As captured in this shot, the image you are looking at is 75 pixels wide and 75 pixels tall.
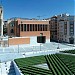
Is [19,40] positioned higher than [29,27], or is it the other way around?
[29,27]

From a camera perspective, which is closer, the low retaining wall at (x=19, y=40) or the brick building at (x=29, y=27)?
the low retaining wall at (x=19, y=40)

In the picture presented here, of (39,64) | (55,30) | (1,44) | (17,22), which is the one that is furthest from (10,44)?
(55,30)

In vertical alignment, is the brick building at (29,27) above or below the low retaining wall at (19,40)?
above

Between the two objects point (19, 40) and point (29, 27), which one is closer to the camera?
point (19, 40)

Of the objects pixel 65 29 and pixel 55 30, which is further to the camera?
pixel 55 30

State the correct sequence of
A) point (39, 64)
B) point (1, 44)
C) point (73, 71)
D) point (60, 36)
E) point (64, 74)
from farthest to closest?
point (60, 36), point (1, 44), point (39, 64), point (73, 71), point (64, 74)

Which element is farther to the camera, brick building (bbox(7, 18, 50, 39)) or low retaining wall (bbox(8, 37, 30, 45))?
brick building (bbox(7, 18, 50, 39))

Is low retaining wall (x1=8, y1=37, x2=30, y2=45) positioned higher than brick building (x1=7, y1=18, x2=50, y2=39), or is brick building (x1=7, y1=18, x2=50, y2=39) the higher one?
brick building (x1=7, y1=18, x2=50, y2=39)

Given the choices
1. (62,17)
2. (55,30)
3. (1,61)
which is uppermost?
(62,17)

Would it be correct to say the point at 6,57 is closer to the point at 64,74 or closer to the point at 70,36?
the point at 64,74

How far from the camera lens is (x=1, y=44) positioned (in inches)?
1988

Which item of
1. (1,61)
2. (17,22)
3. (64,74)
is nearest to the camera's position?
(64,74)

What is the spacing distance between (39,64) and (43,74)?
743 centimetres

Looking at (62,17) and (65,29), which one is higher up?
(62,17)
